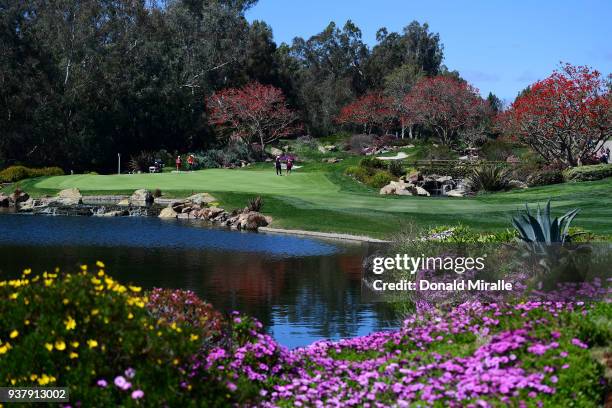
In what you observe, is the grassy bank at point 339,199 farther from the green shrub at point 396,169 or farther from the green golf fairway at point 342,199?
the green shrub at point 396,169

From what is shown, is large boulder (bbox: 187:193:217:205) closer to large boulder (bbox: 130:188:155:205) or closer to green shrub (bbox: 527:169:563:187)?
large boulder (bbox: 130:188:155:205)

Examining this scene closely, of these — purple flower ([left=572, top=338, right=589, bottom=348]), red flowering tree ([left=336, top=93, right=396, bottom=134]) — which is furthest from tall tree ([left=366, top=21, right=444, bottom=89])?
purple flower ([left=572, top=338, right=589, bottom=348])

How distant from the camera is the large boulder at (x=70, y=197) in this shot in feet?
144

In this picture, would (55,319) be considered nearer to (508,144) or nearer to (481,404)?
(481,404)

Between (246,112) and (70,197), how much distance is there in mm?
32062

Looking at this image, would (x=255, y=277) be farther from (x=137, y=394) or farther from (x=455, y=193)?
(x=455, y=193)

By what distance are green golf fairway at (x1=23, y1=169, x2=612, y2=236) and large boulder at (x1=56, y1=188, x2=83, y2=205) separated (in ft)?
3.22

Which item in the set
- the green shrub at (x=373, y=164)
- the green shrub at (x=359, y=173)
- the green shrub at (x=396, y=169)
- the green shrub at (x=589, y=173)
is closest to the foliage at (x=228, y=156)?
the green shrub at (x=373, y=164)

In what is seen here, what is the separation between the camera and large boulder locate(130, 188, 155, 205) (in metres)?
43.8

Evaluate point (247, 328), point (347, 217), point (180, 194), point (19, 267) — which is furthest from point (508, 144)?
point (247, 328)


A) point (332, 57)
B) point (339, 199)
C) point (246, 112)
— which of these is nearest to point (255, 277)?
point (339, 199)

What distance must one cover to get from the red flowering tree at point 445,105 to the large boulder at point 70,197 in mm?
43831

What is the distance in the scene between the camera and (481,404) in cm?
725

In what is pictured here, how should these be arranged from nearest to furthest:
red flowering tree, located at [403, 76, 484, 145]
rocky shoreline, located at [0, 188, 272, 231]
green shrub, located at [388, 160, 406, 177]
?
rocky shoreline, located at [0, 188, 272, 231], green shrub, located at [388, 160, 406, 177], red flowering tree, located at [403, 76, 484, 145]
